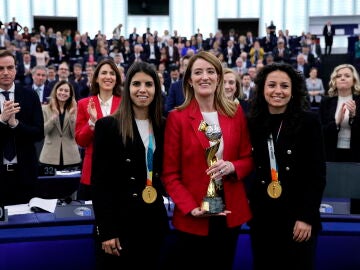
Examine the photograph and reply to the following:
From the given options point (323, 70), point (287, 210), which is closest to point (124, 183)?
point (287, 210)

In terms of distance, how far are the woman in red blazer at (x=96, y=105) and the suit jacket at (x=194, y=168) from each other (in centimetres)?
102

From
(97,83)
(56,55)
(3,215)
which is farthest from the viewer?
(56,55)

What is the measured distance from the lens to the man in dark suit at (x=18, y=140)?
3.01 meters

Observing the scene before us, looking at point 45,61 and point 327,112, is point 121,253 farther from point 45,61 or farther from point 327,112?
point 45,61

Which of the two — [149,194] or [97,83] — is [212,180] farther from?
[97,83]

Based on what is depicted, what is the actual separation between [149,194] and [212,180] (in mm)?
288

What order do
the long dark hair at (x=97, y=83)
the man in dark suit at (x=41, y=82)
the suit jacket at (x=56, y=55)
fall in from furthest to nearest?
the suit jacket at (x=56, y=55) < the man in dark suit at (x=41, y=82) < the long dark hair at (x=97, y=83)

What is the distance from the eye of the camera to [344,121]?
4238 mm

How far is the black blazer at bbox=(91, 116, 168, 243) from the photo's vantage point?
2.13 meters

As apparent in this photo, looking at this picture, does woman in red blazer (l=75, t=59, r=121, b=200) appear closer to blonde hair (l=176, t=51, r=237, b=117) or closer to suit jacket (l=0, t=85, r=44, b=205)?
suit jacket (l=0, t=85, r=44, b=205)

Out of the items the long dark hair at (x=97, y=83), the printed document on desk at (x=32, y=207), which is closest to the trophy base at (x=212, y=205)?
the printed document on desk at (x=32, y=207)

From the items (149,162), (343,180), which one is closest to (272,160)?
(149,162)

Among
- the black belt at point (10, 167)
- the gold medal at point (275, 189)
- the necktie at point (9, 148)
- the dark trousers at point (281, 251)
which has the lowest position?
the dark trousers at point (281, 251)

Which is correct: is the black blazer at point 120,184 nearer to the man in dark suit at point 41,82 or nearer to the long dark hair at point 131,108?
the long dark hair at point 131,108
